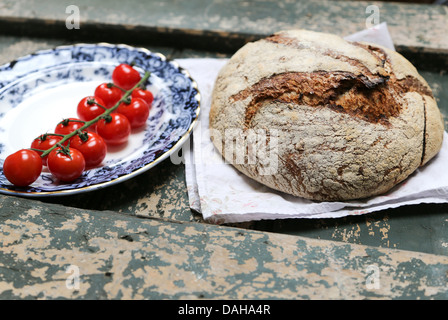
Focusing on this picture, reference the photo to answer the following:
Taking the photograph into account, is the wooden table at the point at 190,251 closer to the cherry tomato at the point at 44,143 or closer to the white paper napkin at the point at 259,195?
the white paper napkin at the point at 259,195

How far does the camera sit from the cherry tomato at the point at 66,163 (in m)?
1.27

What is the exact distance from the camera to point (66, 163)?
1269 millimetres

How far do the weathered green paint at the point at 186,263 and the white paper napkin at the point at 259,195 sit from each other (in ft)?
0.62

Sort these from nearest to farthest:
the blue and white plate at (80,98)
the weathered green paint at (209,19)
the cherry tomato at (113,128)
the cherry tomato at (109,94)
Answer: the blue and white plate at (80,98) < the cherry tomato at (113,128) < the cherry tomato at (109,94) < the weathered green paint at (209,19)

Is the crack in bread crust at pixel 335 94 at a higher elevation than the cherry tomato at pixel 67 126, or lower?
higher

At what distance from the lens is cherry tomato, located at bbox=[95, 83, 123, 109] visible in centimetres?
162

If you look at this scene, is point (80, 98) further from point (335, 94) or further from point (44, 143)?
point (335, 94)

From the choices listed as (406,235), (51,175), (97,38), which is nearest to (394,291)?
(406,235)

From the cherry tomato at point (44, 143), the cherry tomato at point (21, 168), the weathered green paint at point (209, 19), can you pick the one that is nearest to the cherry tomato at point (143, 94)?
the cherry tomato at point (44, 143)

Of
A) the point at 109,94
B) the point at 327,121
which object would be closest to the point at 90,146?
the point at 109,94

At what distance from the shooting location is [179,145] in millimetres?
1426

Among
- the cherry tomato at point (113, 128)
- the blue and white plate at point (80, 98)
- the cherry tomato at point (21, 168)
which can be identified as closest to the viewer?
the cherry tomato at point (21, 168)

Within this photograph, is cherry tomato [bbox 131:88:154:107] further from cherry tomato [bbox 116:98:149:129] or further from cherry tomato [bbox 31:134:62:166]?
cherry tomato [bbox 31:134:62:166]
